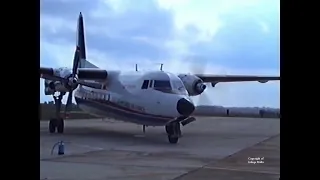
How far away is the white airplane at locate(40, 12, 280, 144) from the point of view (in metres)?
15.0

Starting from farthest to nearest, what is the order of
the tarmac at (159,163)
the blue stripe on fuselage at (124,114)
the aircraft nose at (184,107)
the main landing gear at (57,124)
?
the main landing gear at (57,124) → the blue stripe on fuselage at (124,114) → the aircraft nose at (184,107) → the tarmac at (159,163)

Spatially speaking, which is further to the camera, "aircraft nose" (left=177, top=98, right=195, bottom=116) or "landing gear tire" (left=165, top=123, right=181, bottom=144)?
"landing gear tire" (left=165, top=123, right=181, bottom=144)

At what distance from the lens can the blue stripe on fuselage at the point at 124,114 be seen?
15320 mm

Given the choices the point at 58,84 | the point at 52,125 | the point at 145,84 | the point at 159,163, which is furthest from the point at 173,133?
the point at 52,125

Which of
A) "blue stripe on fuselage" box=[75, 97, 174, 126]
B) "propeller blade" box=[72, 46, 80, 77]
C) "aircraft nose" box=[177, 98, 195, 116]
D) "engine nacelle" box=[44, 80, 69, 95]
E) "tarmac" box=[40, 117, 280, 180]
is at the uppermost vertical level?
"propeller blade" box=[72, 46, 80, 77]

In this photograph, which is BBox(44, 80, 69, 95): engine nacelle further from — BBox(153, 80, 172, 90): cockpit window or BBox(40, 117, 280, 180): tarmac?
BBox(40, 117, 280, 180): tarmac

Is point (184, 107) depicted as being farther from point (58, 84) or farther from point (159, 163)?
point (58, 84)

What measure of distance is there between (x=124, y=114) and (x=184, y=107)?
345 cm

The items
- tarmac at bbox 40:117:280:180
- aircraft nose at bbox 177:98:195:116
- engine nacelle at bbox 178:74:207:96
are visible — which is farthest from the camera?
engine nacelle at bbox 178:74:207:96

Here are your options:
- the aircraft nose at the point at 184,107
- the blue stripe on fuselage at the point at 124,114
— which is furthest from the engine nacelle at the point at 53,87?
the aircraft nose at the point at 184,107

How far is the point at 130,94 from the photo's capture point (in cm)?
1662

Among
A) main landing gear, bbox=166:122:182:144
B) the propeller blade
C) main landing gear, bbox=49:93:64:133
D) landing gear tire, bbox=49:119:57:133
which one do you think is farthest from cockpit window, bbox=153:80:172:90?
landing gear tire, bbox=49:119:57:133

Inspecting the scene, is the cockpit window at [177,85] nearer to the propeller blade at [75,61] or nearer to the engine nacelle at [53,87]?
the propeller blade at [75,61]
